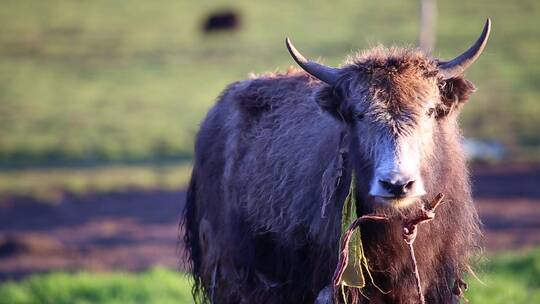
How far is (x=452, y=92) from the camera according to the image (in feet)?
19.7

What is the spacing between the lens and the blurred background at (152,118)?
13.5m

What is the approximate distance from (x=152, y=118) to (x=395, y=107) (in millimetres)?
19246

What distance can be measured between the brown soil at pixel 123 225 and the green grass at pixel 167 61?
3005 millimetres

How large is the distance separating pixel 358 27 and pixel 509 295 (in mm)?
24312

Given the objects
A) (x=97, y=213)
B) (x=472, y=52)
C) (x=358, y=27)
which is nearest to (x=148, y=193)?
(x=97, y=213)

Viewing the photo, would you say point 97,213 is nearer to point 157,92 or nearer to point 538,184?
point 538,184

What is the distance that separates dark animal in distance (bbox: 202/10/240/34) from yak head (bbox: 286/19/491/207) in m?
28.4

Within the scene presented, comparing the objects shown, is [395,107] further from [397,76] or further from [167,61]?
[167,61]

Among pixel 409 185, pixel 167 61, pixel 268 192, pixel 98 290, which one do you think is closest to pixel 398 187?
pixel 409 185

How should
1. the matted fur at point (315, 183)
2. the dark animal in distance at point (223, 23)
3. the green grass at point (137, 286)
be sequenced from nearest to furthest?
1. the matted fur at point (315, 183)
2. the green grass at point (137, 286)
3. the dark animal in distance at point (223, 23)

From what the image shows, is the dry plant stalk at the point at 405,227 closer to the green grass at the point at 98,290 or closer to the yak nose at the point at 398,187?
the yak nose at the point at 398,187

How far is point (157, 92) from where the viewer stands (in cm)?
2748

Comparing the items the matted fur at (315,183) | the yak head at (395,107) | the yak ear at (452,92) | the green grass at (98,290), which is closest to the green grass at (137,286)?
the green grass at (98,290)

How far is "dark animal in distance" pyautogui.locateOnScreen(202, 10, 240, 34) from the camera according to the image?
34.2 m
